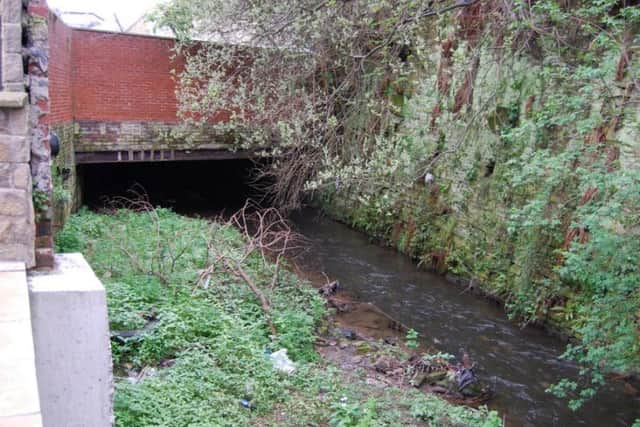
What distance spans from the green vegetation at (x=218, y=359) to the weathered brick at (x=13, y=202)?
1.76 m

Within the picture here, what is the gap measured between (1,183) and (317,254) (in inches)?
354

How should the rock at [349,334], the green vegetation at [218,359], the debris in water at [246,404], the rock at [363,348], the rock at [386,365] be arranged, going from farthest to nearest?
the rock at [349,334], the rock at [363,348], the rock at [386,365], the debris in water at [246,404], the green vegetation at [218,359]

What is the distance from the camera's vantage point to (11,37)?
3355 mm

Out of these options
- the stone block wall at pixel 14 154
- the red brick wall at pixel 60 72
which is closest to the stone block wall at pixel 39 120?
the stone block wall at pixel 14 154

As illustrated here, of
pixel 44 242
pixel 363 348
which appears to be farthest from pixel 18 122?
pixel 363 348

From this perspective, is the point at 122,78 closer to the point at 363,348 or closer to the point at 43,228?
the point at 363,348

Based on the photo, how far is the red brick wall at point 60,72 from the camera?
961cm

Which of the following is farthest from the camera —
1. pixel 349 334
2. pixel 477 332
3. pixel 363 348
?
pixel 477 332

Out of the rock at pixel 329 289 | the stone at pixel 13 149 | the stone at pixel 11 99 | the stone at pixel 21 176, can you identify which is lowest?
the rock at pixel 329 289

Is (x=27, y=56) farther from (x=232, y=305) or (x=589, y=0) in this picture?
(x=589, y=0)

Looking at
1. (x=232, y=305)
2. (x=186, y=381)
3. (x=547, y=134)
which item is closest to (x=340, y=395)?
(x=186, y=381)

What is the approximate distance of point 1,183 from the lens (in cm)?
330

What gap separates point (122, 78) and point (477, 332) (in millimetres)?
9723

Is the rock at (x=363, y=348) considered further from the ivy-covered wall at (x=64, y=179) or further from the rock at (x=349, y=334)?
the ivy-covered wall at (x=64, y=179)
